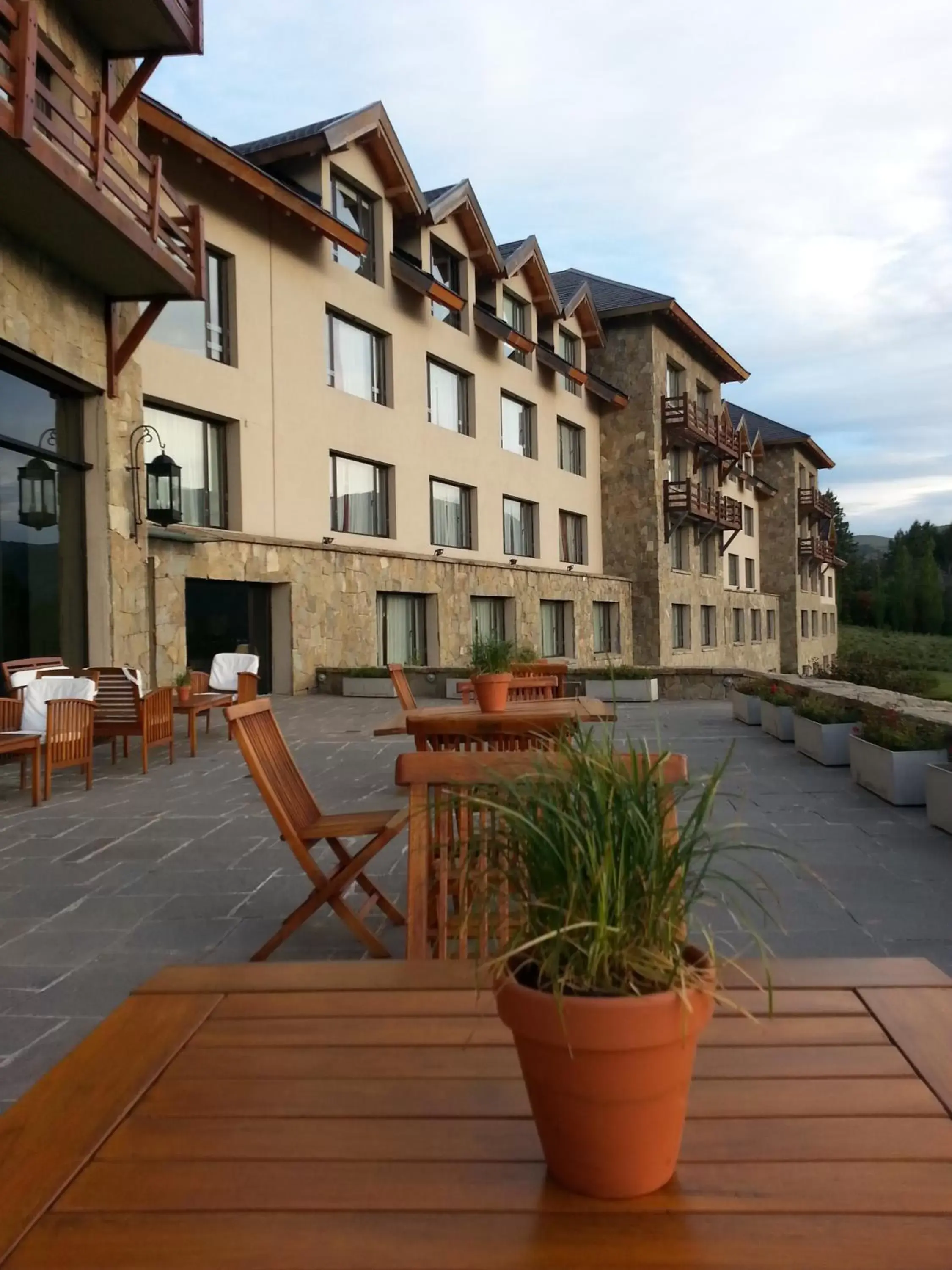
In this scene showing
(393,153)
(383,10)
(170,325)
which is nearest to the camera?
(383,10)

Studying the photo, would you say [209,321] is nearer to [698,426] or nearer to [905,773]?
[905,773]

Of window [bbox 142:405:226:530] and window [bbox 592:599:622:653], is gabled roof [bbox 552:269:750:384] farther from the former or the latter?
window [bbox 142:405:226:530]

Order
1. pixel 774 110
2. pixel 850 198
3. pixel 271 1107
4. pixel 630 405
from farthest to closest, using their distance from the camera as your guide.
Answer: pixel 630 405 → pixel 850 198 → pixel 774 110 → pixel 271 1107

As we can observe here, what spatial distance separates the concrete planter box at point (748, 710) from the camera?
1066 cm

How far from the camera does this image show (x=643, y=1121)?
1065mm

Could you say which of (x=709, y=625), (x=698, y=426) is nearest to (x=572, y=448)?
(x=698, y=426)

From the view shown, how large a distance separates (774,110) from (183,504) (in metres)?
9.00

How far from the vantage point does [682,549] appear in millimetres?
29938

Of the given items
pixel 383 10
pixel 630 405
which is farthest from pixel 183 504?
pixel 630 405

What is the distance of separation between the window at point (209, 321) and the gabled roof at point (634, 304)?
45.7 feet

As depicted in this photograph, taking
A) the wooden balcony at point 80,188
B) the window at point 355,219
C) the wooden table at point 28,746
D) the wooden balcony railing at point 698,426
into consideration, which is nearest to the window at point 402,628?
the window at point 355,219

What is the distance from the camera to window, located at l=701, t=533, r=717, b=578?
3291cm

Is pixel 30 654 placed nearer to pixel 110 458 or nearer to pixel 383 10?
pixel 110 458

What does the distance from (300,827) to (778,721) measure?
6786mm
